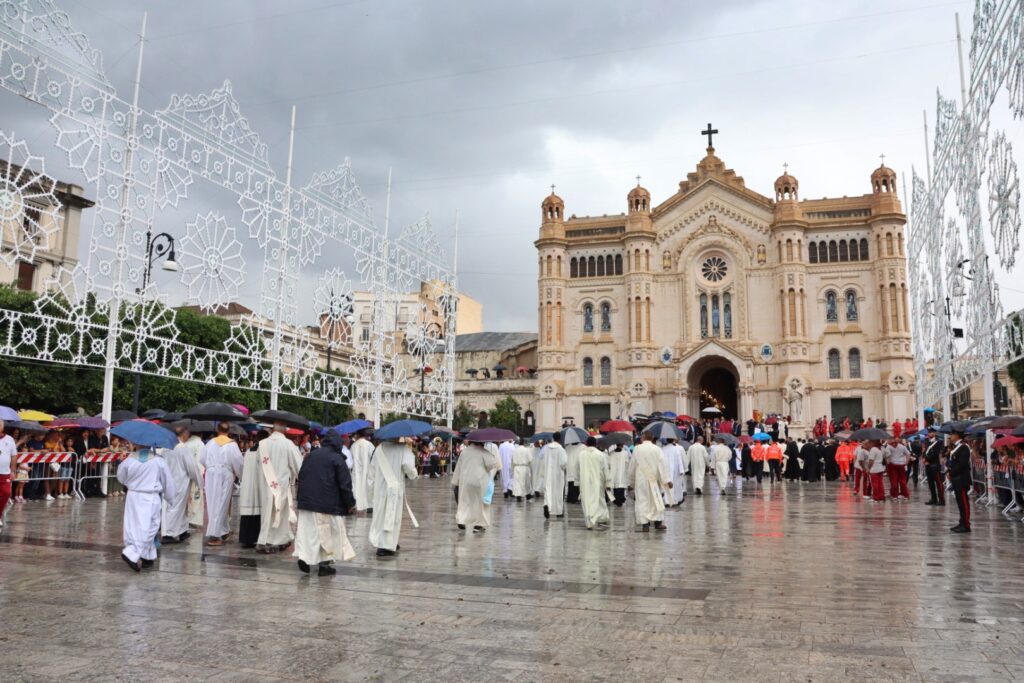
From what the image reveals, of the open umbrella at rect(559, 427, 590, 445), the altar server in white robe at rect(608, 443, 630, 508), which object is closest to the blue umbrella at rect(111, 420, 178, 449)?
the open umbrella at rect(559, 427, 590, 445)

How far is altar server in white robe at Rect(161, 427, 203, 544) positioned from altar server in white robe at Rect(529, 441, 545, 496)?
9670mm

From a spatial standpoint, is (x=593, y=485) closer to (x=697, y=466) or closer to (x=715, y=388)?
(x=697, y=466)

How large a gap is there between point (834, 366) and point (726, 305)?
23.6ft

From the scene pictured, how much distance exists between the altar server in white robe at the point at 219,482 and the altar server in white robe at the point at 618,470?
8341 millimetres

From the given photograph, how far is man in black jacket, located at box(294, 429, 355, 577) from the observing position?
316 inches

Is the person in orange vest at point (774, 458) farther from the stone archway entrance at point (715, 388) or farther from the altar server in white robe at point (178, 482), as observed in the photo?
the altar server in white robe at point (178, 482)

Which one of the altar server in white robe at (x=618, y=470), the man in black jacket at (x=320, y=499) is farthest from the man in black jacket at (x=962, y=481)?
the man in black jacket at (x=320, y=499)

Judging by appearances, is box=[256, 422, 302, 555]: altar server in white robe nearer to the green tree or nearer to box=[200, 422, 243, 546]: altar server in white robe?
box=[200, 422, 243, 546]: altar server in white robe

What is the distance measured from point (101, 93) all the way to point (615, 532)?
13.6m

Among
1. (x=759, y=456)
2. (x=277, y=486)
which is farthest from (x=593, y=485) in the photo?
(x=759, y=456)

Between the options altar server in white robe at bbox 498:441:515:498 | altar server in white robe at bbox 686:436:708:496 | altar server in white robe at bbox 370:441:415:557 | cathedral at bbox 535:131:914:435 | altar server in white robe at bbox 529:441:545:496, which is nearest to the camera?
altar server in white robe at bbox 370:441:415:557

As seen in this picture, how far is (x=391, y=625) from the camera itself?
586 cm

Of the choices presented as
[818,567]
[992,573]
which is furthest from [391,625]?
[992,573]

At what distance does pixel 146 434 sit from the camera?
8.42 m
